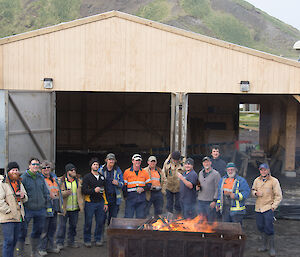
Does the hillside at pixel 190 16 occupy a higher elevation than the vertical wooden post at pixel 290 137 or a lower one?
higher

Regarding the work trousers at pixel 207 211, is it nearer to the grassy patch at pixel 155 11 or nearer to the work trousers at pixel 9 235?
the work trousers at pixel 9 235

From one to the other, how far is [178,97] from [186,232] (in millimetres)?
7341

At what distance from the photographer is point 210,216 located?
8.42 meters

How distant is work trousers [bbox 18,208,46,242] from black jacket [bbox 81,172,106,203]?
2.94ft

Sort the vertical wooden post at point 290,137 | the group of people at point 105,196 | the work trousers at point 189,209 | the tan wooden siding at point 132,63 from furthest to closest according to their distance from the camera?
the vertical wooden post at point 290,137 → the tan wooden siding at point 132,63 → the work trousers at point 189,209 → the group of people at point 105,196

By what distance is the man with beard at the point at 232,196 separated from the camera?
7.73 m

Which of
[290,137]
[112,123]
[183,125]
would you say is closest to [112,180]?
[183,125]

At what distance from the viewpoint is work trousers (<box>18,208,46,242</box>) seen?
23.5ft

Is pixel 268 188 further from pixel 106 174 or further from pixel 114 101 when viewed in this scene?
pixel 114 101

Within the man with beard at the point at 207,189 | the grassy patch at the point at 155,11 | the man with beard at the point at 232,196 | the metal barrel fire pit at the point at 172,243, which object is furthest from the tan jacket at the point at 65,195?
the grassy patch at the point at 155,11

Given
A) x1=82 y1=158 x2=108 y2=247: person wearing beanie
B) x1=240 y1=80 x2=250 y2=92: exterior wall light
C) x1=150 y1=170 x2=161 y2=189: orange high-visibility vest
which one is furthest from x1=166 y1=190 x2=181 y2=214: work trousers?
x1=240 y1=80 x2=250 y2=92: exterior wall light

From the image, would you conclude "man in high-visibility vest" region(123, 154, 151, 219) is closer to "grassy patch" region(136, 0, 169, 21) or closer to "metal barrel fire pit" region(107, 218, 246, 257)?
"metal barrel fire pit" region(107, 218, 246, 257)

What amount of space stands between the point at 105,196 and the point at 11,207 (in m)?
2.08

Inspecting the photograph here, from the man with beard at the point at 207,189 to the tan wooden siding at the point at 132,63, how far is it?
17.0ft
